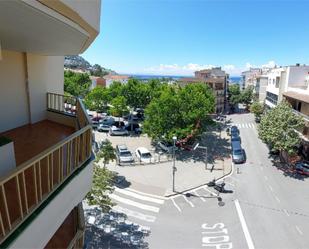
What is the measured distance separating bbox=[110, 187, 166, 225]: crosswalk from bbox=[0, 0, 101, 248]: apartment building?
999 cm

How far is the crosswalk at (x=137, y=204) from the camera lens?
16.8 meters

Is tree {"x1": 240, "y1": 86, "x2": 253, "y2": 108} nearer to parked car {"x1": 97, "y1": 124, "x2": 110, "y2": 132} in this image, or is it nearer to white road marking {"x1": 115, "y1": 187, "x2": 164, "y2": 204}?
parked car {"x1": 97, "y1": 124, "x2": 110, "y2": 132}

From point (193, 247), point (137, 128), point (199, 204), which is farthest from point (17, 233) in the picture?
point (137, 128)

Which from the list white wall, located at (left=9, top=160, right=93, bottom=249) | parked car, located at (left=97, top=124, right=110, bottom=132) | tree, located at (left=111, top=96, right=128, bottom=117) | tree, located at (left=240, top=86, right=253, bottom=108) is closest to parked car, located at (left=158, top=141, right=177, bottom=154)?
tree, located at (left=111, top=96, right=128, bottom=117)

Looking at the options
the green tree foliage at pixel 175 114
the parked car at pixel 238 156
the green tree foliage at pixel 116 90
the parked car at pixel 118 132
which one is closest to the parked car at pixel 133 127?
the parked car at pixel 118 132

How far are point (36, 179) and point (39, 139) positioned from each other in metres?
3.98

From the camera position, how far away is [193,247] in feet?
45.8

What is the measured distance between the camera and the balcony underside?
625 cm

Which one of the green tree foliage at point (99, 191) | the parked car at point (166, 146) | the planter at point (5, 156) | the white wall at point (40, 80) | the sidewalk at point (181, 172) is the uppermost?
the white wall at point (40, 80)

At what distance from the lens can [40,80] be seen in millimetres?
9578

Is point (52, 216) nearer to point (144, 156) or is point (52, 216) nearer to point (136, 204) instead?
point (136, 204)

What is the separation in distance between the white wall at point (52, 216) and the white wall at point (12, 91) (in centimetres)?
448

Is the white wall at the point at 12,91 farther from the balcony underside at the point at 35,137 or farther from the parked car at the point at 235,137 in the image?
the parked car at the point at 235,137

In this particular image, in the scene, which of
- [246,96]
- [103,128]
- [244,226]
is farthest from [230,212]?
[246,96]
